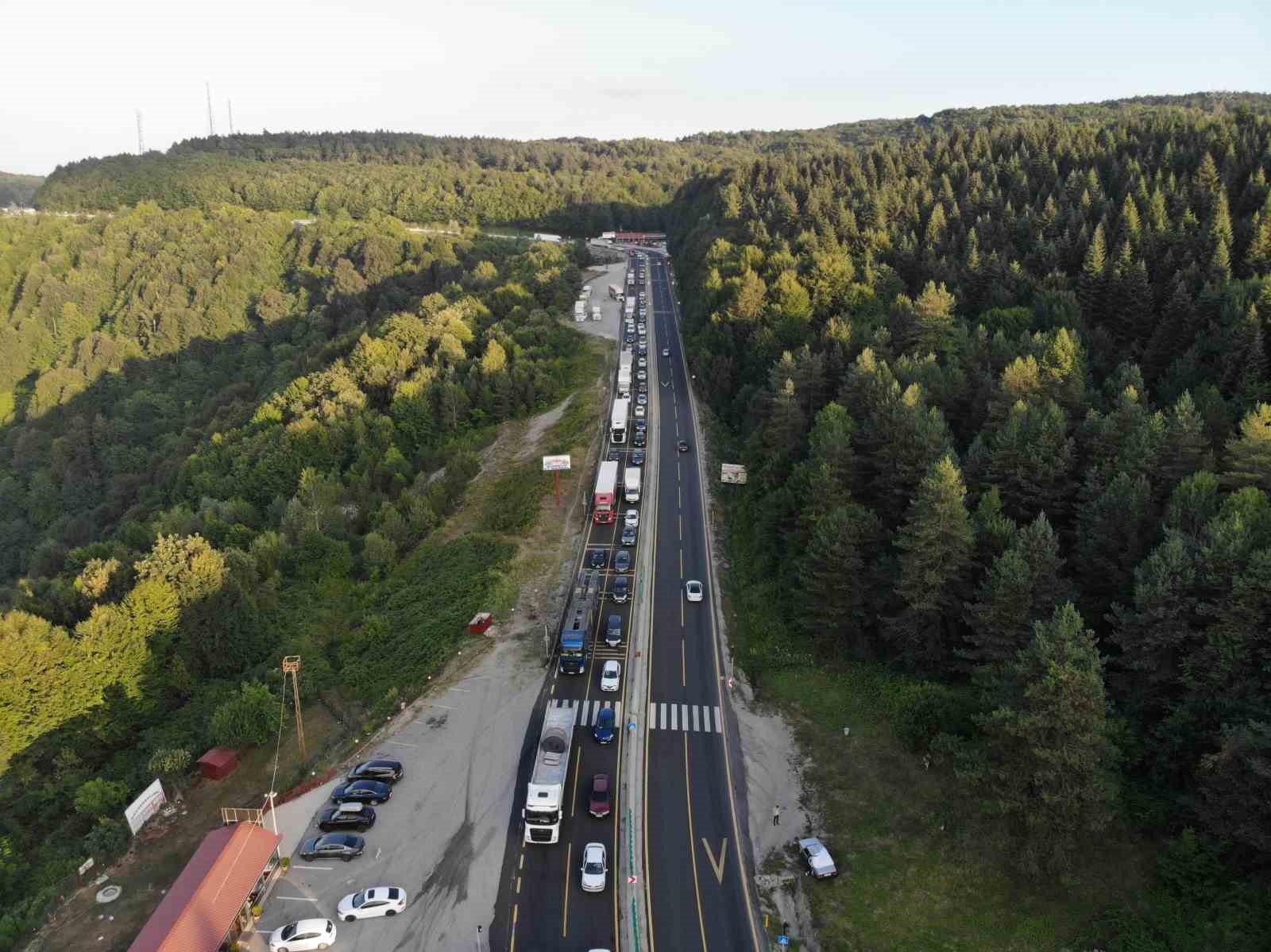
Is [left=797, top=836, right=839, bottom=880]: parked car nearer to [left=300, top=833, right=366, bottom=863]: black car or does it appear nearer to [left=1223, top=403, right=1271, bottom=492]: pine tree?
[left=300, top=833, right=366, bottom=863]: black car

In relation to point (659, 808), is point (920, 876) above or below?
below

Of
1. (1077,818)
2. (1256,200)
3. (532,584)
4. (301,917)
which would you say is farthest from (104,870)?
(1256,200)

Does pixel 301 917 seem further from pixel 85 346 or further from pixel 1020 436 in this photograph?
pixel 85 346

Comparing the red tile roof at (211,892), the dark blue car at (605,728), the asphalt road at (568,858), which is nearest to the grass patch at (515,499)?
the asphalt road at (568,858)

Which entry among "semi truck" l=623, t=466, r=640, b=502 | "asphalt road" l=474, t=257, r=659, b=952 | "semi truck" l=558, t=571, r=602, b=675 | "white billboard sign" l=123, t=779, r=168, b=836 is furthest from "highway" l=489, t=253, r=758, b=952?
"white billboard sign" l=123, t=779, r=168, b=836

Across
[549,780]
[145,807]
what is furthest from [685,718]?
[145,807]

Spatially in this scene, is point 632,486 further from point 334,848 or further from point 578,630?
point 334,848

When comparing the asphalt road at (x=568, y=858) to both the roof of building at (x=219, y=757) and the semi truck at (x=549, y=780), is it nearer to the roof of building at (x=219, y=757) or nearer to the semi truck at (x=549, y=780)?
the semi truck at (x=549, y=780)
